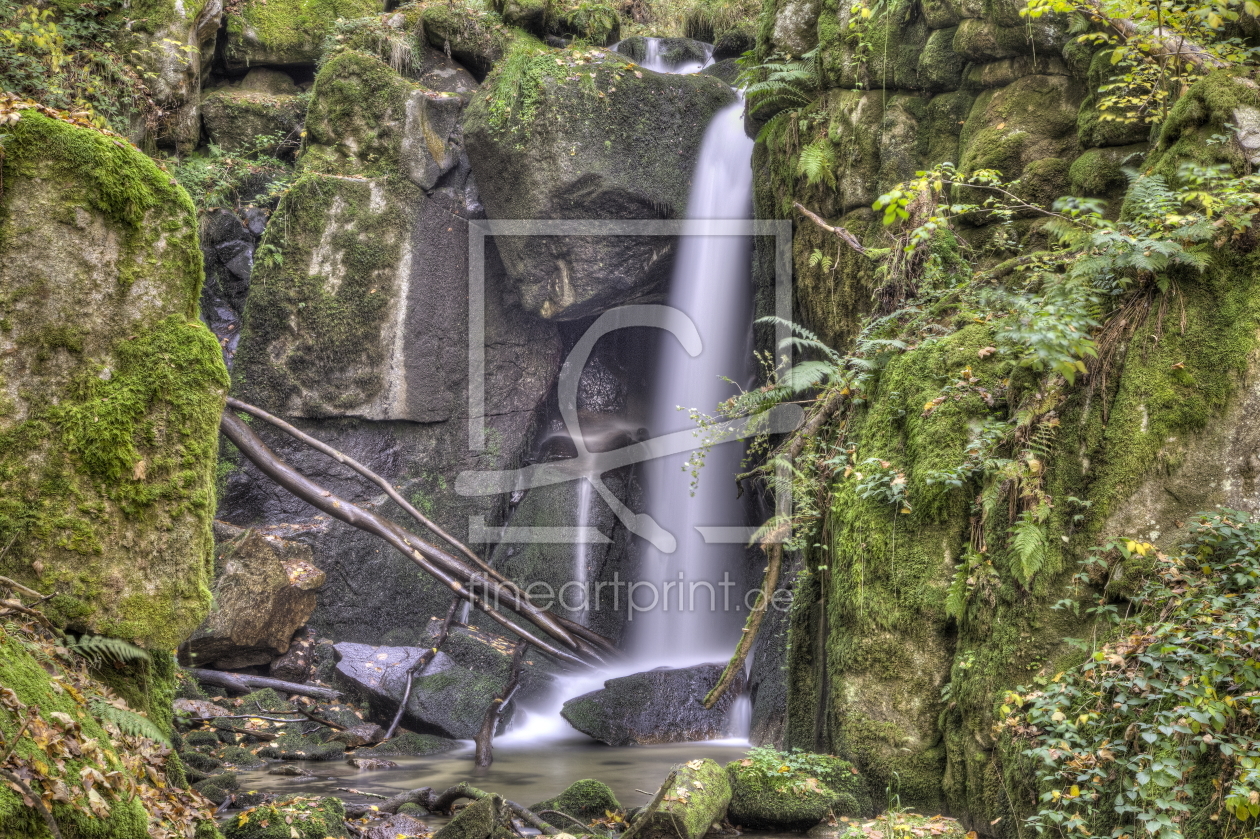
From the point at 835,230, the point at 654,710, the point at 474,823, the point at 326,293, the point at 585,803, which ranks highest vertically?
the point at 835,230

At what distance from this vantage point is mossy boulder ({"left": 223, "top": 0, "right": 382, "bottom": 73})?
13711 millimetres

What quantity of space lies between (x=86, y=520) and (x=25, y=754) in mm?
1665

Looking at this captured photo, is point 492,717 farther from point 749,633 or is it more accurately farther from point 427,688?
point 749,633

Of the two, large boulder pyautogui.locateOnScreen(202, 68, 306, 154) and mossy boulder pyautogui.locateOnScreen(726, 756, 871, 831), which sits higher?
large boulder pyautogui.locateOnScreen(202, 68, 306, 154)

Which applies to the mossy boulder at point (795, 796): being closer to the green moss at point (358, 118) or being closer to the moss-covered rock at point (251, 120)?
the green moss at point (358, 118)

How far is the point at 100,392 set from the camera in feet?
13.5

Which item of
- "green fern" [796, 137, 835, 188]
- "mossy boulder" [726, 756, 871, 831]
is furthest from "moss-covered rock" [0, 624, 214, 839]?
"green fern" [796, 137, 835, 188]

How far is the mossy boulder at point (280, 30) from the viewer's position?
1371cm

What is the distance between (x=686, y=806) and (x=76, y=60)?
12.8 metres

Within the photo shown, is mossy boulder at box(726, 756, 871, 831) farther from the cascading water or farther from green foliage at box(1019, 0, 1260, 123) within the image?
the cascading water

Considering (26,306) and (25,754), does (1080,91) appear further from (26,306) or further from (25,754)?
(25,754)

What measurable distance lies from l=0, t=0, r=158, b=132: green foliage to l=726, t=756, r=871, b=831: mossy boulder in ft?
34.8

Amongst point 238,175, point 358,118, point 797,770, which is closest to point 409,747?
point 797,770

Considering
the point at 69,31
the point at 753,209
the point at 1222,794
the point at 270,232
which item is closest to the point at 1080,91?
the point at 753,209
